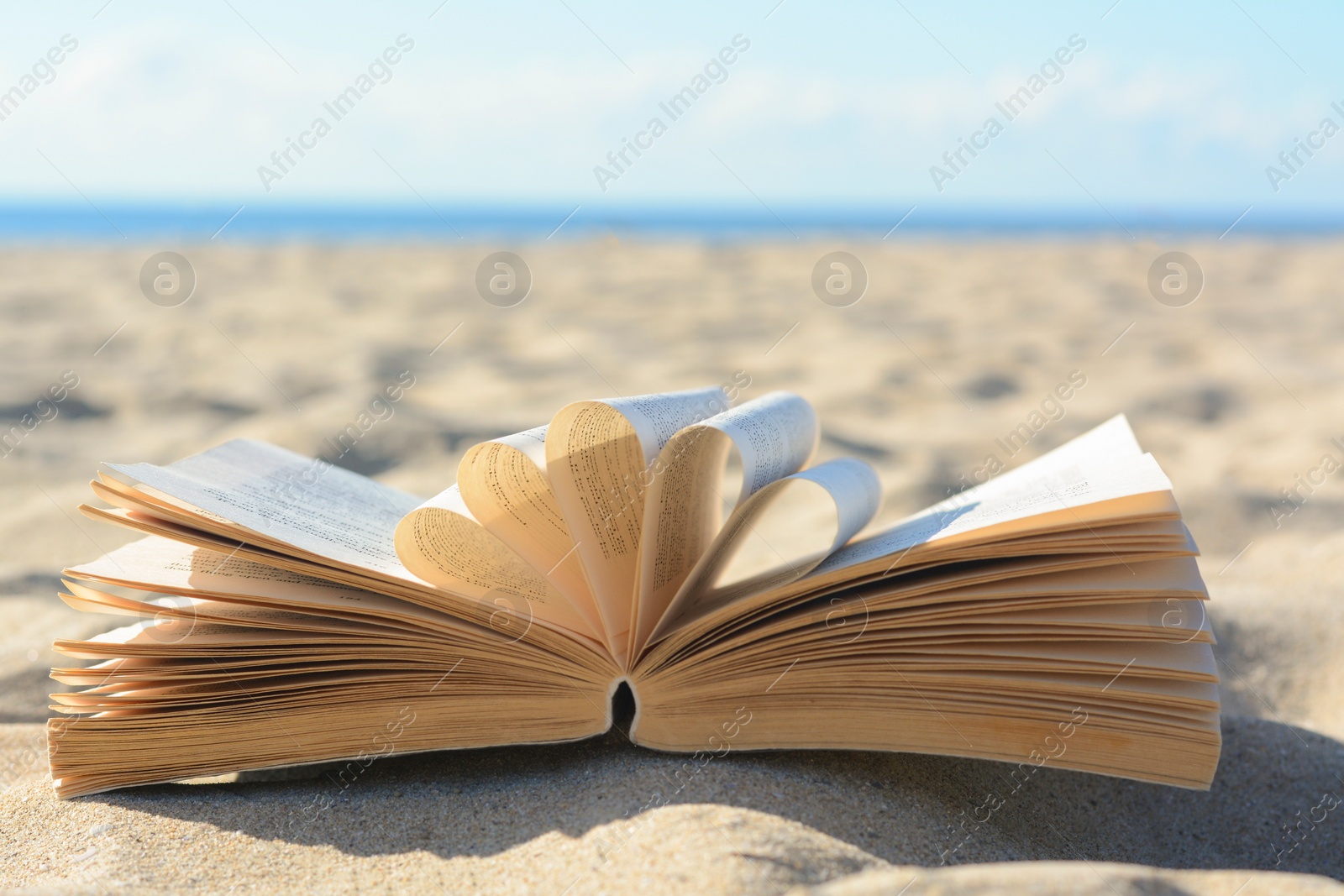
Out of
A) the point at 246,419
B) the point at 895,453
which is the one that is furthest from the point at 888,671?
the point at 246,419

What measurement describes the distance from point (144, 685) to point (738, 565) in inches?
72.3

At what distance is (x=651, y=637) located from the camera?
63.6 inches

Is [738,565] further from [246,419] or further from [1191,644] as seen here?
[246,419]

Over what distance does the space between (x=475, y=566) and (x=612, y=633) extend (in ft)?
0.81

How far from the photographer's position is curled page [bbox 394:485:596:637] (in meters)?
1.56

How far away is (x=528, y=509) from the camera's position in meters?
1.62

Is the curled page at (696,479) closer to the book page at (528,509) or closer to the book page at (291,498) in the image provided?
the book page at (528,509)

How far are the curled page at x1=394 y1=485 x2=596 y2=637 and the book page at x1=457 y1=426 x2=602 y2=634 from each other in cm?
2

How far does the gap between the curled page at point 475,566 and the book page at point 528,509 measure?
2cm

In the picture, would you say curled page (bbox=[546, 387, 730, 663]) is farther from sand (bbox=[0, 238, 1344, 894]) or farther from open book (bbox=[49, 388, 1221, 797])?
sand (bbox=[0, 238, 1344, 894])

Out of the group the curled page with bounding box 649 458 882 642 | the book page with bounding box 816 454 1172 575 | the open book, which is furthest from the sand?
the book page with bounding box 816 454 1172 575

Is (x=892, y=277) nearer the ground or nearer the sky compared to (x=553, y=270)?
nearer the sky

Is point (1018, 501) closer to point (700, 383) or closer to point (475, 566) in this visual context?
point (475, 566)

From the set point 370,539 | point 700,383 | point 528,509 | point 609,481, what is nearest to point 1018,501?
point 609,481
